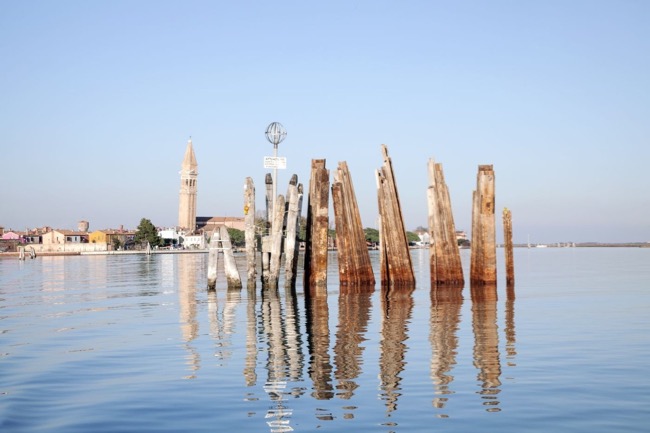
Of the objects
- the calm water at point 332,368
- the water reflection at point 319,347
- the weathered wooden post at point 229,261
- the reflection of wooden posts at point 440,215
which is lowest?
the calm water at point 332,368

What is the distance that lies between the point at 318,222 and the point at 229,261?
382 centimetres

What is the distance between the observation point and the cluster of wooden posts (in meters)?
26.0

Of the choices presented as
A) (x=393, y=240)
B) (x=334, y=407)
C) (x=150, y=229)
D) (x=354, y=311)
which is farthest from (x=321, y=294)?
(x=150, y=229)

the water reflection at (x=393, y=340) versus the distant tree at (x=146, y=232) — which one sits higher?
the distant tree at (x=146, y=232)

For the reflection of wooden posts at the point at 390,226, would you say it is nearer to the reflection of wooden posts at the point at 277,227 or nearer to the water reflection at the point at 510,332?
the reflection of wooden posts at the point at 277,227

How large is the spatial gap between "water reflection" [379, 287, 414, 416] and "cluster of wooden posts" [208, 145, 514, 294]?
49.7 inches

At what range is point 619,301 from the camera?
81.0ft

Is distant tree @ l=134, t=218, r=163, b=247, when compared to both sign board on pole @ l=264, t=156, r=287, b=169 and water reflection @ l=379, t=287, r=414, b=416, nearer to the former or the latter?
sign board on pole @ l=264, t=156, r=287, b=169

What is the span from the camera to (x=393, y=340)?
50.5ft

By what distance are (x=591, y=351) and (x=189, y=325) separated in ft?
30.8

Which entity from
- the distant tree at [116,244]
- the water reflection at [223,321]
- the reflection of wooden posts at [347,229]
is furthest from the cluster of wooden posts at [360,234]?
the distant tree at [116,244]

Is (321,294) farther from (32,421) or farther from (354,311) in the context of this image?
(32,421)

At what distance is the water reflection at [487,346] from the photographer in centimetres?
1007

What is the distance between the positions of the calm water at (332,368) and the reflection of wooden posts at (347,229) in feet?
12.7
